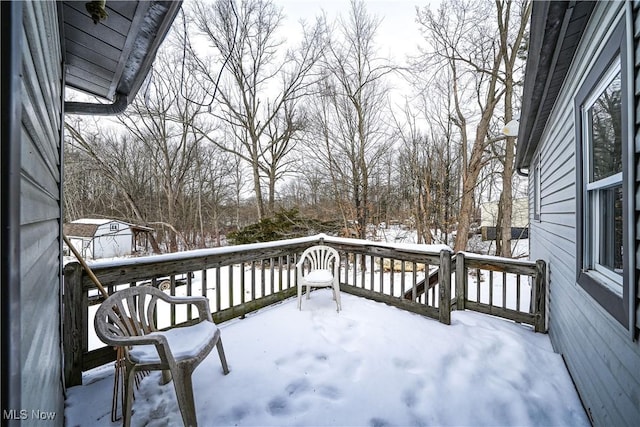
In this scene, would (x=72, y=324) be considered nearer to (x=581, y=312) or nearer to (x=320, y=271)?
(x=320, y=271)

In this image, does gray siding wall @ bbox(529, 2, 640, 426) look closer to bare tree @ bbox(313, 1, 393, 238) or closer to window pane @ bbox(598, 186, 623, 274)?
window pane @ bbox(598, 186, 623, 274)

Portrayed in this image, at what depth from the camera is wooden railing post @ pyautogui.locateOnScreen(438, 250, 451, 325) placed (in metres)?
3.07

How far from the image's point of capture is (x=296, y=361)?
2.39 m

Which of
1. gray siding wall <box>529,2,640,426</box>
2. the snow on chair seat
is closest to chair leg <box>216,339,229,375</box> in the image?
the snow on chair seat

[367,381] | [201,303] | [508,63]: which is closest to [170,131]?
[201,303]

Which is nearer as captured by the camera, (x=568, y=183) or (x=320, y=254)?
(x=568, y=183)

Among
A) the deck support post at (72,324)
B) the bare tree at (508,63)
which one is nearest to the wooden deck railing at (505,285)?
the deck support post at (72,324)

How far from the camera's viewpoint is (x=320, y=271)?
12.2ft

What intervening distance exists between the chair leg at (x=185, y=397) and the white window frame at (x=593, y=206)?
8.12ft

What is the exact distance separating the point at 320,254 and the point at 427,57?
8.33 meters

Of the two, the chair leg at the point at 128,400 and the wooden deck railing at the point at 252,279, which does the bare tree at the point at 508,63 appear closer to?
the wooden deck railing at the point at 252,279

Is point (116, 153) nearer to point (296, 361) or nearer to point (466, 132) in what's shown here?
point (296, 361)

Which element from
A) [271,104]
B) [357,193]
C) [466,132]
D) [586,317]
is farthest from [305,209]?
[586,317]

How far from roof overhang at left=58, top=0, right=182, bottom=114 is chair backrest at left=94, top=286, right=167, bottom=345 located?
165cm
